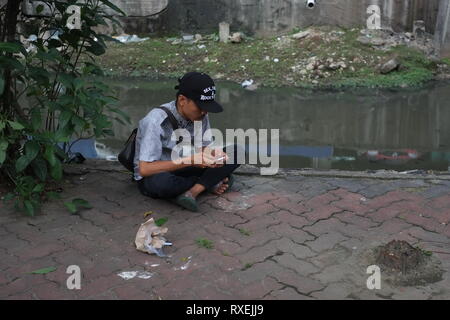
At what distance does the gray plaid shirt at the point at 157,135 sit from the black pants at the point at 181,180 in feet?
0.44

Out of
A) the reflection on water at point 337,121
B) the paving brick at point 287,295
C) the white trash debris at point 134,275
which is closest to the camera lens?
the paving brick at point 287,295

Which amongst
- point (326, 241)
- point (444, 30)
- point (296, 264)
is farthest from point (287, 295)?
point (444, 30)

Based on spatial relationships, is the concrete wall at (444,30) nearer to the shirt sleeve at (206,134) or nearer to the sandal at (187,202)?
the shirt sleeve at (206,134)

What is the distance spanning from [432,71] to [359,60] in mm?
1098

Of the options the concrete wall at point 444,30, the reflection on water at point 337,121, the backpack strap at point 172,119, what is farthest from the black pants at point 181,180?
the concrete wall at point 444,30

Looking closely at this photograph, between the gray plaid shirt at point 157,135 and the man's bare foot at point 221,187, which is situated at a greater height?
the gray plaid shirt at point 157,135

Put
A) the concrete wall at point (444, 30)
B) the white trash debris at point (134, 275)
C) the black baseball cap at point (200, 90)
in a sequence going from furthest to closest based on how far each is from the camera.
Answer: the concrete wall at point (444, 30), the black baseball cap at point (200, 90), the white trash debris at point (134, 275)

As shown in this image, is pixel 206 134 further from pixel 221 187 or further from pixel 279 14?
pixel 279 14

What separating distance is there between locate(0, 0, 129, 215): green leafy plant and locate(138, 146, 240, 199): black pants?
0.43 meters

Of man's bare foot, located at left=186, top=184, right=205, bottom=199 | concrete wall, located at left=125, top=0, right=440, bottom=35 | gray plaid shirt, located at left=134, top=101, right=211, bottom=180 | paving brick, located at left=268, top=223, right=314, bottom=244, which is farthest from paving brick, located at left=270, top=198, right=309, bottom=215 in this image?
concrete wall, located at left=125, top=0, right=440, bottom=35

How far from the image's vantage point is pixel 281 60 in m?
9.20

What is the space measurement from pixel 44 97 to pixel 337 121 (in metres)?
4.02

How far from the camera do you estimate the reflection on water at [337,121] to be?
571 cm

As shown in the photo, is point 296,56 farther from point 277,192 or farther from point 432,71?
point 277,192
